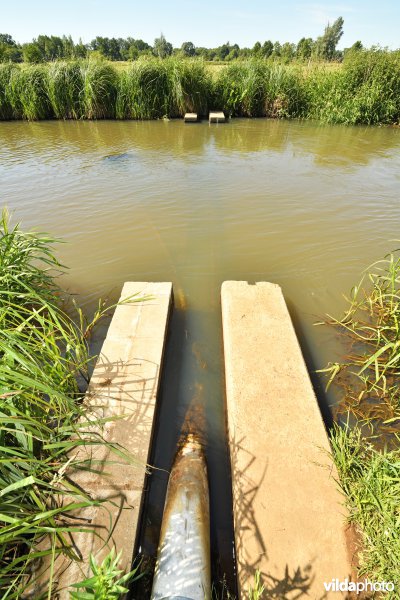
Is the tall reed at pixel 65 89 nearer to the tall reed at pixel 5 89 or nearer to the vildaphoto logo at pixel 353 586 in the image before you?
the tall reed at pixel 5 89

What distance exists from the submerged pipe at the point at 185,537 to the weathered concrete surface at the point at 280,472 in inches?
6.9

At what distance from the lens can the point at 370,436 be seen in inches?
83.0

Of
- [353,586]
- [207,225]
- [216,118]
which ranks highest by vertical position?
[216,118]

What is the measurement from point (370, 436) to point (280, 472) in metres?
0.77

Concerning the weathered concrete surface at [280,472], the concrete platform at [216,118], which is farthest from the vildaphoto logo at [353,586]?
the concrete platform at [216,118]

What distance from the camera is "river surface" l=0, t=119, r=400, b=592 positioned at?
2508 mm

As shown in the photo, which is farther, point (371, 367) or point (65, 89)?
point (65, 89)

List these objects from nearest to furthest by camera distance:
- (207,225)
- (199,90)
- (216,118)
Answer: (207,225)
(216,118)
(199,90)

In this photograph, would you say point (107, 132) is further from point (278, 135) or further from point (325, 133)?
point (325, 133)

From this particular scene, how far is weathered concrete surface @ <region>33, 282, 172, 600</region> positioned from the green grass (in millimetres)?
1089

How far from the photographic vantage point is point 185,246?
13.8 ft

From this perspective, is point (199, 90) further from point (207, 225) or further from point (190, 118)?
point (207, 225)

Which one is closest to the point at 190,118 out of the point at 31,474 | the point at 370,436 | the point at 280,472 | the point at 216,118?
the point at 216,118

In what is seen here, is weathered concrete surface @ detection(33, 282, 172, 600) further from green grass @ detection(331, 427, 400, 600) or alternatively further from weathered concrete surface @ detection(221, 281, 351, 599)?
green grass @ detection(331, 427, 400, 600)
